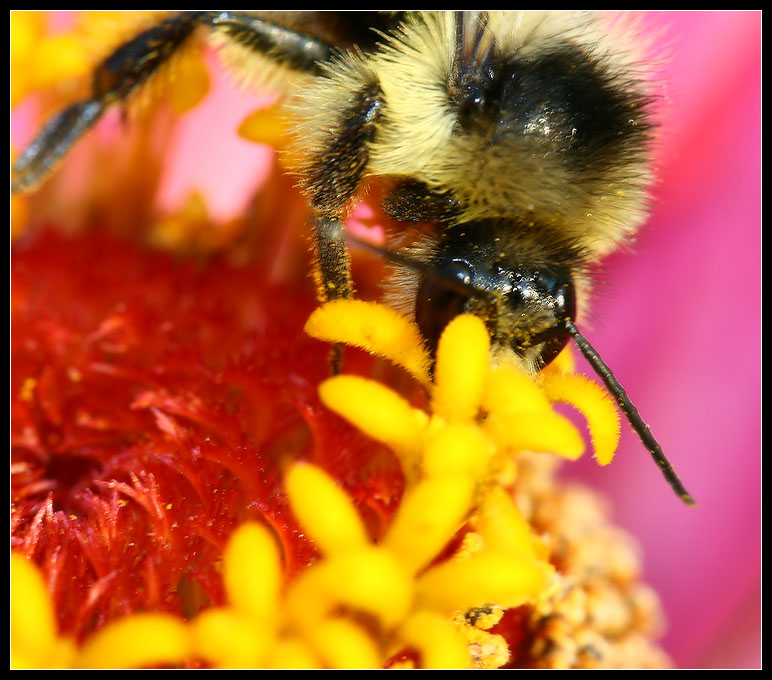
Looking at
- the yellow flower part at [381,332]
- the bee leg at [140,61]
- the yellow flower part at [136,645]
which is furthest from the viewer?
the bee leg at [140,61]

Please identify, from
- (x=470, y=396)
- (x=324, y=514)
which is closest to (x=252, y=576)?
(x=324, y=514)

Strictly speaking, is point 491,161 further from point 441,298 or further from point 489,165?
point 441,298

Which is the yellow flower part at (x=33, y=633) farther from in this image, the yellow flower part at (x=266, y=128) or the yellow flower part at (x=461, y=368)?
the yellow flower part at (x=266, y=128)

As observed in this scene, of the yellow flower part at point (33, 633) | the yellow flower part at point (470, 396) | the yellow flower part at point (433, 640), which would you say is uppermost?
the yellow flower part at point (470, 396)

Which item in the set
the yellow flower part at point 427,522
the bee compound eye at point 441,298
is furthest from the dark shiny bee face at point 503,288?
the yellow flower part at point 427,522

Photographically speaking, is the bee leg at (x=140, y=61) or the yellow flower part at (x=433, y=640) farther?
the bee leg at (x=140, y=61)

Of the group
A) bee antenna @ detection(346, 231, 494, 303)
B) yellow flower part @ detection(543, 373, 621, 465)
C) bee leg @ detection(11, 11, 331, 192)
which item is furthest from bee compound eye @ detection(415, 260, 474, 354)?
bee leg @ detection(11, 11, 331, 192)

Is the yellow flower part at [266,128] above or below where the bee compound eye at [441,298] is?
above
